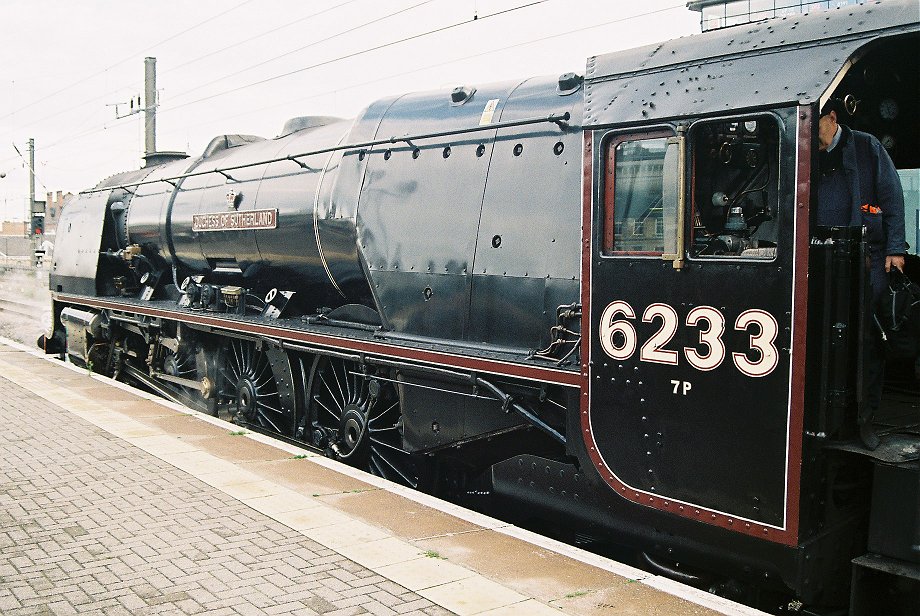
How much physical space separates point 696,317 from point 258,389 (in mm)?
6033

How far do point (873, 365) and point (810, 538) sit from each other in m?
1.01

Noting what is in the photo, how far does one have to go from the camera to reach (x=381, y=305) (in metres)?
6.61

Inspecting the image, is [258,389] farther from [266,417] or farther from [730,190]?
[730,190]

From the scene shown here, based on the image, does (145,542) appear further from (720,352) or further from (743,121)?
(743,121)

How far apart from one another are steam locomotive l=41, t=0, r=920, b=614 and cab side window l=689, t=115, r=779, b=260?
1cm

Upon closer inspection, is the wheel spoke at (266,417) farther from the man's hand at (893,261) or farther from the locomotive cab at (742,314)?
the man's hand at (893,261)

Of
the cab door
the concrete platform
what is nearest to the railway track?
the concrete platform

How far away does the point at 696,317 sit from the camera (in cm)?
413

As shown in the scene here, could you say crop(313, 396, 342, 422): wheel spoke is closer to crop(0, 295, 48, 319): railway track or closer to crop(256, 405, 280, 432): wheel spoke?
crop(256, 405, 280, 432): wheel spoke

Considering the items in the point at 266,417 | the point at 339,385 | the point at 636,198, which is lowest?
the point at 266,417

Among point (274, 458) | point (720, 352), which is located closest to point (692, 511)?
point (720, 352)

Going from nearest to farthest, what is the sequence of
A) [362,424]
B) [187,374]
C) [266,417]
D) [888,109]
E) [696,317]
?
[696,317] < [888,109] < [362,424] < [266,417] < [187,374]

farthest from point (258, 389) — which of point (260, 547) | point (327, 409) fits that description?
point (260, 547)

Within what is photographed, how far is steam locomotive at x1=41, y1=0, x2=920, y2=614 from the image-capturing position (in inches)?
151
